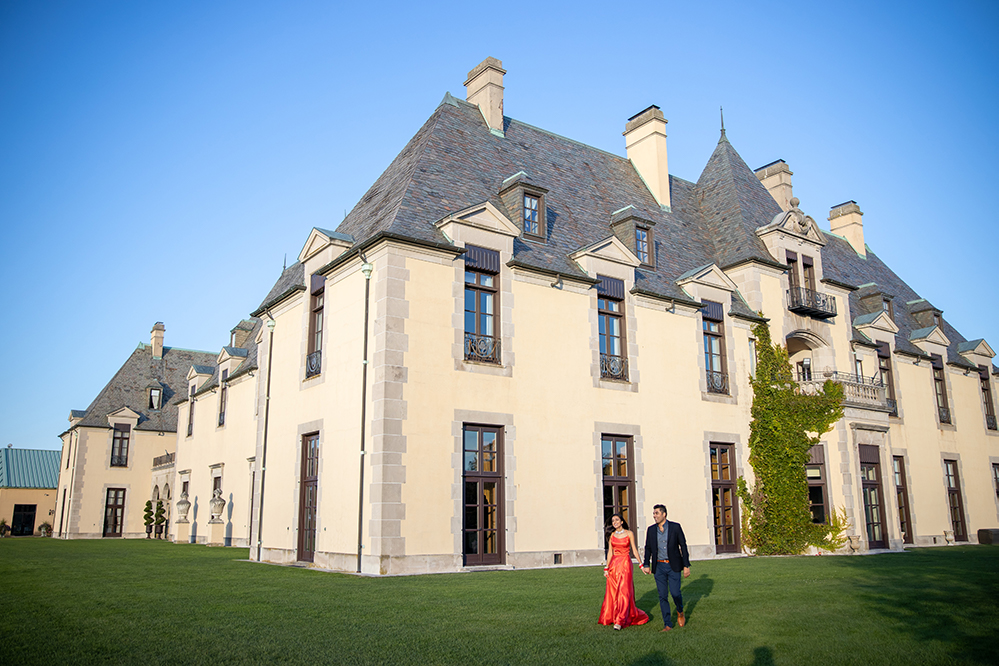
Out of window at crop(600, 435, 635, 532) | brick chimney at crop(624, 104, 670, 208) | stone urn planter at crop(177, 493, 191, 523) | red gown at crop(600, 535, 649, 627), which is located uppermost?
brick chimney at crop(624, 104, 670, 208)

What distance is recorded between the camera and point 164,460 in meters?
41.8

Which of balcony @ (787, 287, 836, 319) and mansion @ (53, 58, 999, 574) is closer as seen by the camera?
mansion @ (53, 58, 999, 574)

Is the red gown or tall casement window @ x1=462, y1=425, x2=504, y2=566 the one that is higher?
tall casement window @ x1=462, y1=425, x2=504, y2=566

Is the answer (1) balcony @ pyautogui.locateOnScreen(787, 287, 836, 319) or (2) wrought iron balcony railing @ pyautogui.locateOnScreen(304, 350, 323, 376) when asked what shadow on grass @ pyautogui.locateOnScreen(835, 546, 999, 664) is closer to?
(1) balcony @ pyautogui.locateOnScreen(787, 287, 836, 319)

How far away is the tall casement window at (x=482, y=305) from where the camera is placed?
58.6 feet

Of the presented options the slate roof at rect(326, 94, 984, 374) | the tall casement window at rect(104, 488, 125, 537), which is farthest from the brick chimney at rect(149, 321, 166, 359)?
the slate roof at rect(326, 94, 984, 374)

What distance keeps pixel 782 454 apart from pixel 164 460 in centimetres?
3396

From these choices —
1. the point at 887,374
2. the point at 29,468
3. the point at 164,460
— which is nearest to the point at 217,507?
the point at 164,460

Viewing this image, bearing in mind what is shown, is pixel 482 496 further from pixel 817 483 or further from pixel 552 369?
pixel 817 483

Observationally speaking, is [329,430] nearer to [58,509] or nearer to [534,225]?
[534,225]

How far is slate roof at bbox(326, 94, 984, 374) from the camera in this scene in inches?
758

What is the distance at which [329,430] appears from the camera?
18.1 metres

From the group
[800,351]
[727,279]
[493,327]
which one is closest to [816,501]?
[800,351]

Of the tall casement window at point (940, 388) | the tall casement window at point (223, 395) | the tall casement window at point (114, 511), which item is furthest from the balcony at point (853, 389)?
the tall casement window at point (114, 511)
